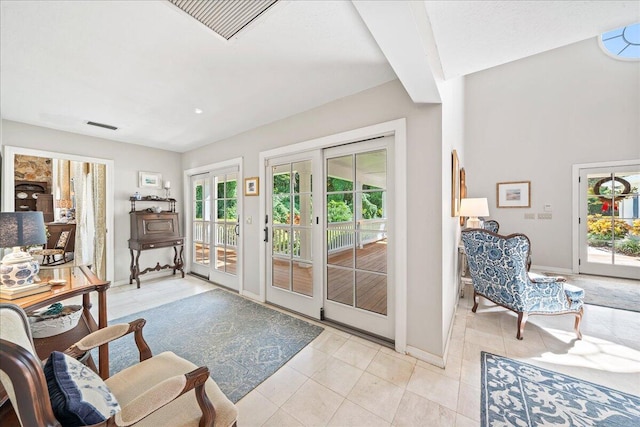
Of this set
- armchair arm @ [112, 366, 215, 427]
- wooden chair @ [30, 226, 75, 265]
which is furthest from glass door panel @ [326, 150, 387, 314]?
wooden chair @ [30, 226, 75, 265]

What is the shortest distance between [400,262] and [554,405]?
4.11ft

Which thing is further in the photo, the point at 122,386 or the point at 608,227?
the point at 608,227

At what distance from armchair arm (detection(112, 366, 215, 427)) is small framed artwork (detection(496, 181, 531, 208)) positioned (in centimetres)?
593

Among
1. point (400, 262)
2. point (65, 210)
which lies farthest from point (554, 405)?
point (65, 210)

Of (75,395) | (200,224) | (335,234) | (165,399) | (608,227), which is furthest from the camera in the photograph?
(200,224)

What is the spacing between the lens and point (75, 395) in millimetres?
782

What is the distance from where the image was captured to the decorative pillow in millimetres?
745

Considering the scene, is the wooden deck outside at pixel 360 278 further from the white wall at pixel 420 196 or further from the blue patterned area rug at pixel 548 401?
the blue patterned area rug at pixel 548 401

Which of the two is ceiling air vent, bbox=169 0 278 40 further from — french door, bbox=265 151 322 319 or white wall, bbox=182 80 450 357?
french door, bbox=265 151 322 319

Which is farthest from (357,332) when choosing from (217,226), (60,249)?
(60,249)

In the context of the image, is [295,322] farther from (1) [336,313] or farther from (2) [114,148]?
(2) [114,148]

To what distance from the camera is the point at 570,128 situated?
434 cm

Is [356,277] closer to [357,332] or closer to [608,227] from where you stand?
[357,332]

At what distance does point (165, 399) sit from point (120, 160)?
4.38 metres
